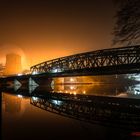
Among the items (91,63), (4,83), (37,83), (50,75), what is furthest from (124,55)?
(4,83)

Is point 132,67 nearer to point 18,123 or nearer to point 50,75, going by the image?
point 50,75

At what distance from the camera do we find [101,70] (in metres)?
54.8

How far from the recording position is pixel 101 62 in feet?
221

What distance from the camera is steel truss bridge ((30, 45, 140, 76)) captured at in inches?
1996

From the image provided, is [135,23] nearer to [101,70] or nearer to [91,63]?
[101,70]

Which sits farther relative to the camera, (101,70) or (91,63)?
(91,63)

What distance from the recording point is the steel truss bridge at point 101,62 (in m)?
50.7

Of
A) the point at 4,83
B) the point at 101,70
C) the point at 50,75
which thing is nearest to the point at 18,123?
the point at 101,70

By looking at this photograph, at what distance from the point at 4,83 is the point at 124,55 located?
151ft

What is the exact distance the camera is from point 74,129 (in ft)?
43.5

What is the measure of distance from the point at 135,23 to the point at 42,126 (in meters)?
17.4

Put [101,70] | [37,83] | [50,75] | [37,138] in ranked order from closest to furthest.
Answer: [37,138], [101,70], [50,75], [37,83]

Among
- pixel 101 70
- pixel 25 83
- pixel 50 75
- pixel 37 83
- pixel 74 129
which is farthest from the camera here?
pixel 25 83

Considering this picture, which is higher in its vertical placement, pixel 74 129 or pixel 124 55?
pixel 124 55
